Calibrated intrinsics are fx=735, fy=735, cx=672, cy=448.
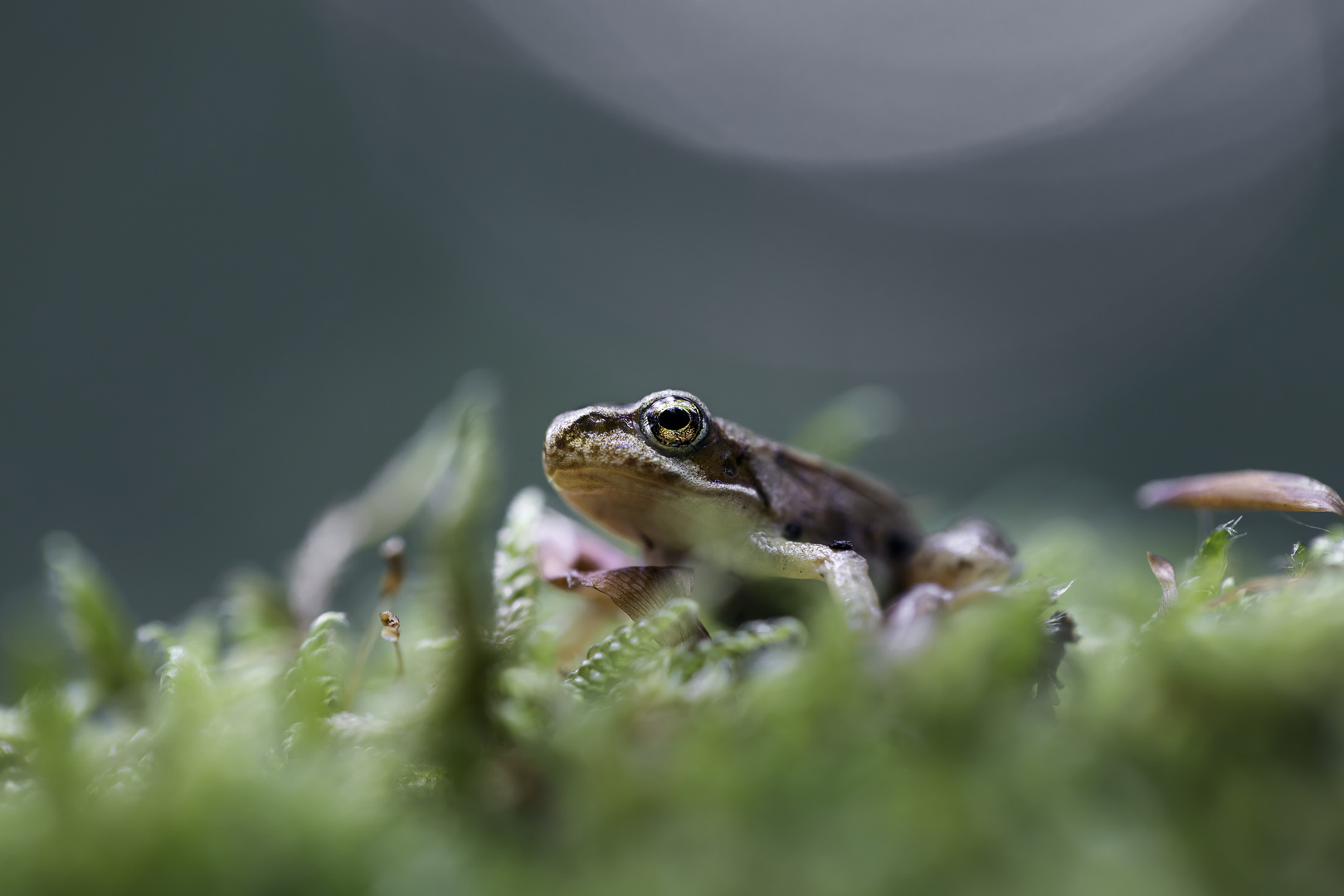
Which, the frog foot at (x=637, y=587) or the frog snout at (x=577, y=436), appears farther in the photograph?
the frog snout at (x=577, y=436)

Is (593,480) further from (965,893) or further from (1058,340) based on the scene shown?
(1058,340)

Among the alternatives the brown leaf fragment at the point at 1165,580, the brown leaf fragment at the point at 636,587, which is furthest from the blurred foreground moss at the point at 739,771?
the brown leaf fragment at the point at 636,587

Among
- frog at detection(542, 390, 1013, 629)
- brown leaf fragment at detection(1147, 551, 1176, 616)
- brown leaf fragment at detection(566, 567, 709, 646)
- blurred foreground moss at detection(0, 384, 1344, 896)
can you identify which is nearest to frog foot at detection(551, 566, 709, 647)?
brown leaf fragment at detection(566, 567, 709, 646)

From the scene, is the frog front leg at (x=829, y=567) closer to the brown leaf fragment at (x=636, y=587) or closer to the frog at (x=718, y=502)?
the frog at (x=718, y=502)

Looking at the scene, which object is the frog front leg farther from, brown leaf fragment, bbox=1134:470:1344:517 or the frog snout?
brown leaf fragment, bbox=1134:470:1344:517

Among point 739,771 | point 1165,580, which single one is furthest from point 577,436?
point 1165,580

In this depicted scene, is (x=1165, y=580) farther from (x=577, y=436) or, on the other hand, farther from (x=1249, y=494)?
(x=577, y=436)
